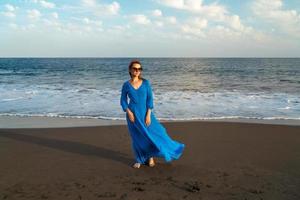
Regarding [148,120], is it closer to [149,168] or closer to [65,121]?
[149,168]

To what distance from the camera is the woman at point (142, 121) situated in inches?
187

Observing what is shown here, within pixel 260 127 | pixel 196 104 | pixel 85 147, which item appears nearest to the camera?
pixel 85 147

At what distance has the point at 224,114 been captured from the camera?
1008 centimetres

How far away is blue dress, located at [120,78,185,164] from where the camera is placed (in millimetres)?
4754

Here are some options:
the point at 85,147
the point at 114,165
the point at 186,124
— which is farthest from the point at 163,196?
the point at 186,124

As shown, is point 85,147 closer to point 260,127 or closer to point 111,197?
point 111,197

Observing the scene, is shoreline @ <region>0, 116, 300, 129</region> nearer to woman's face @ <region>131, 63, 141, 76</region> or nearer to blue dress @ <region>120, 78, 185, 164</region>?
blue dress @ <region>120, 78, 185, 164</region>

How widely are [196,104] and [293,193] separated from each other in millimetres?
8423

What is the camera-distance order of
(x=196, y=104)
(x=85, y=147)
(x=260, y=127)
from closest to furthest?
(x=85, y=147), (x=260, y=127), (x=196, y=104)

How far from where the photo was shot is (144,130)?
475 centimetres

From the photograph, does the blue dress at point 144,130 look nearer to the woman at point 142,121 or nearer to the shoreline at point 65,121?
the woman at point 142,121

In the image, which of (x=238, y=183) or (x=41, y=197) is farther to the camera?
(x=238, y=183)

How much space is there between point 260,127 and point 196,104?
4.60 metres

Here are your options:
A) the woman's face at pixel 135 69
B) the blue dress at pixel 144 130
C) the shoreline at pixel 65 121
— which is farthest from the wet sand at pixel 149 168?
the woman's face at pixel 135 69
